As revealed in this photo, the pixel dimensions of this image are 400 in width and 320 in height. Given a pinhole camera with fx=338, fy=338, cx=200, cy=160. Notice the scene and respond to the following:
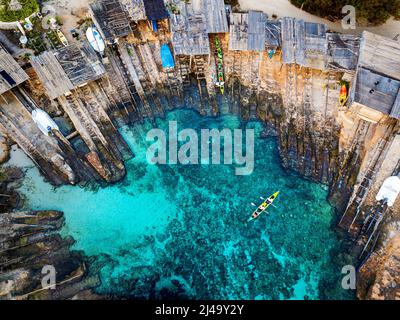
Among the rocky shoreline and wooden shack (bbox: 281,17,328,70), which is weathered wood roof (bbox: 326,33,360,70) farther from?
the rocky shoreline

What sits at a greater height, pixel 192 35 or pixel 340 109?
pixel 192 35

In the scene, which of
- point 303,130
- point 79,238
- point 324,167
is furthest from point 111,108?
point 324,167

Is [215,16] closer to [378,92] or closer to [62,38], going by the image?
[62,38]

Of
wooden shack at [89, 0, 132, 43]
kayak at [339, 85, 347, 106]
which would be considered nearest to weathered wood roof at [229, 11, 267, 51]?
kayak at [339, 85, 347, 106]

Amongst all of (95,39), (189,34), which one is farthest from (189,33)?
(95,39)

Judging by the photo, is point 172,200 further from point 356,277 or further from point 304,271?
point 356,277

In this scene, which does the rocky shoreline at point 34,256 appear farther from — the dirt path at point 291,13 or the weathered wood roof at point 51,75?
the dirt path at point 291,13
